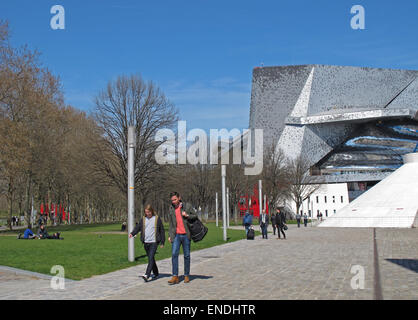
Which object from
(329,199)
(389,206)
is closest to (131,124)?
(389,206)

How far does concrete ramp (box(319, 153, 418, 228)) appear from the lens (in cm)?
3522

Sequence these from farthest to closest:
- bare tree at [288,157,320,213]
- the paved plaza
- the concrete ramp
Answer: bare tree at [288,157,320,213] < the concrete ramp < the paved plaza

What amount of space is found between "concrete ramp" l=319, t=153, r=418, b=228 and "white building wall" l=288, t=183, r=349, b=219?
3906 cm

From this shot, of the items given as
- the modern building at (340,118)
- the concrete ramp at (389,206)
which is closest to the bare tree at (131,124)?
the concrete ramp at (389,206)

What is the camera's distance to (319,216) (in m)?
72.0

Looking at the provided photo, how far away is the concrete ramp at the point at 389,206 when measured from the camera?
3522cm

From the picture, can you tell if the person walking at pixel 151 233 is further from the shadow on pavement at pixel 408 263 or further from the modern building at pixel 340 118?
the modern building at pixel 340 118

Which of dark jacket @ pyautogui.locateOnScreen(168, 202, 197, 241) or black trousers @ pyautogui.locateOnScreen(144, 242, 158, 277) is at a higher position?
dark jacket @ pyautogui.locateOnScreen(168, 202, 197, 241)

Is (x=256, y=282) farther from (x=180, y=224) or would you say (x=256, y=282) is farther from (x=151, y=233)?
(x=151, y=233)

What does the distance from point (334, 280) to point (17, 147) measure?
96.9ft

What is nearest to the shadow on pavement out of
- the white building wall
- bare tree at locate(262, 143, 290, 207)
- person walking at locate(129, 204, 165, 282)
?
person walking at locate(129, 204, 165, 282)

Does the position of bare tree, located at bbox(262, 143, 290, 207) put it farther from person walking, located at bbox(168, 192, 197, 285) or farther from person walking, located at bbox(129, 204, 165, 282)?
person walking, located at bbox(168, 192, 197, 285)
